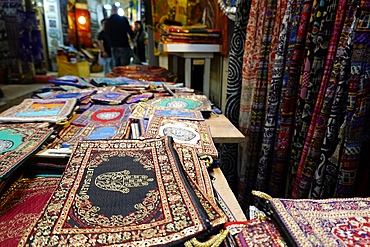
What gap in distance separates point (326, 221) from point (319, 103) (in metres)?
0.84

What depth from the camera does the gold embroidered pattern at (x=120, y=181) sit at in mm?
791

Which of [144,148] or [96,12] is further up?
[96,12]

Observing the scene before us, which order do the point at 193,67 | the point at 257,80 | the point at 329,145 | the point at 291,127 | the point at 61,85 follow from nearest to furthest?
the point at 329,145, the point at 291,127, the point at 257,80, the point at 61,85, the point at 193,67

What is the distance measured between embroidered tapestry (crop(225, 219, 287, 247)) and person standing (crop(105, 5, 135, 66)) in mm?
5674

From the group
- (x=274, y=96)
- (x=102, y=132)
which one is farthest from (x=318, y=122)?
(x=102, y=132)

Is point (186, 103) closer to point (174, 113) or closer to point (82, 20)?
point (174, 113)

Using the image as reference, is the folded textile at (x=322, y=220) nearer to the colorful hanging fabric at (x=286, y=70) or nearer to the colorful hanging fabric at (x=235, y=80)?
the colorful hanging fabric at (x=286, y=70)

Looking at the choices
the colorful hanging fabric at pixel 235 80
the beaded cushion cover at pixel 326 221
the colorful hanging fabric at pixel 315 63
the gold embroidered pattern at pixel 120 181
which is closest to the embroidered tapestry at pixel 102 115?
the gold embroidered pattern at pixel 120 181

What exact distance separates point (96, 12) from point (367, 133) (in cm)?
1426

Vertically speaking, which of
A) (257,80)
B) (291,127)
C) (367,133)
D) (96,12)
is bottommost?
(291,127)

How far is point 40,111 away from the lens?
1614 mm

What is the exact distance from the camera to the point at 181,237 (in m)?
0.59

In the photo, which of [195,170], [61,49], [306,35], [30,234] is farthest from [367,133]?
[61,49]

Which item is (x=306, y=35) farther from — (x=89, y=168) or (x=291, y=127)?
(x=89, y=168)
